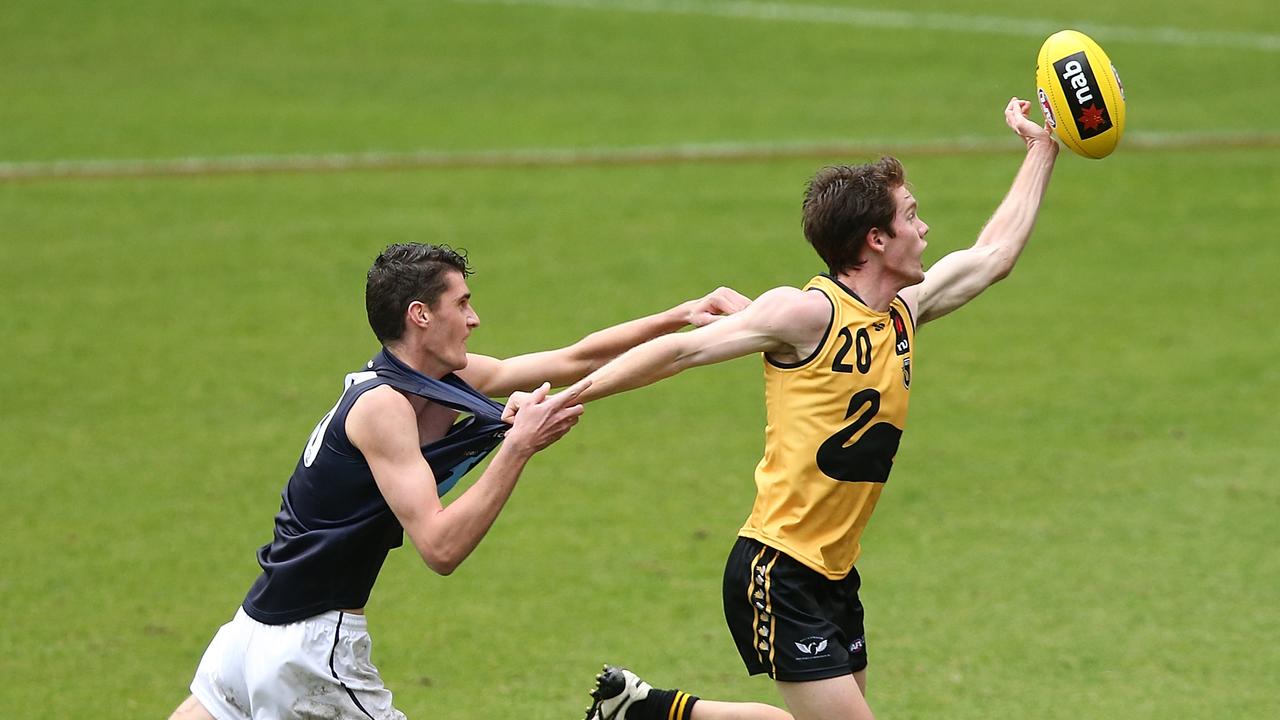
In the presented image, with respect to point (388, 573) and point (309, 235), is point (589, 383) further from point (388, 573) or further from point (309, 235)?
point (309, 235)

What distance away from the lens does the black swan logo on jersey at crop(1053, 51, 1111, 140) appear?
7.23 m

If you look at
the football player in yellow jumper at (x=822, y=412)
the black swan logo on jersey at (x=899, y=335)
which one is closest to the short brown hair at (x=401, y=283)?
the football player in yellow jumper at (x=822, y=412)

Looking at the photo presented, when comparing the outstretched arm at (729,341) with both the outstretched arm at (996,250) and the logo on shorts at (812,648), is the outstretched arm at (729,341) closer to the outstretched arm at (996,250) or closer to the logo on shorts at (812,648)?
the outstretched arm at (996,250)

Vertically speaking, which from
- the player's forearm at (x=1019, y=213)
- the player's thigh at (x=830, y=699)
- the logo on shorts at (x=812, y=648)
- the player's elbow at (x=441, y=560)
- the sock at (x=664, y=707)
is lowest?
the sock at (x=664, y=707)

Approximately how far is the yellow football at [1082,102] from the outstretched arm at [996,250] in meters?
0.11

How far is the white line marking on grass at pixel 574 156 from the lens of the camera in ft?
65.0

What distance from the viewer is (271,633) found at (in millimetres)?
6141

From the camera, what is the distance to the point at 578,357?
23.3ft

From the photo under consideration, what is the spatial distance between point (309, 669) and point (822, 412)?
2.06 meters

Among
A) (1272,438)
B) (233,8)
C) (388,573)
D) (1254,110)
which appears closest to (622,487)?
(388,573)

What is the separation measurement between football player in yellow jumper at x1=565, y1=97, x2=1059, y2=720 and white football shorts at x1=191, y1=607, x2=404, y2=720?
1.27m

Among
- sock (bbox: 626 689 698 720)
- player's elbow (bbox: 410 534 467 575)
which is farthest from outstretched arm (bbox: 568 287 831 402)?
sock (bbox: 626 689 698 720)

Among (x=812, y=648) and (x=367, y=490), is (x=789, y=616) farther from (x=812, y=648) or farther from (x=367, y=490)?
(x=367, y=490)

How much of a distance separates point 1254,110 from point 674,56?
8610 millimetres
